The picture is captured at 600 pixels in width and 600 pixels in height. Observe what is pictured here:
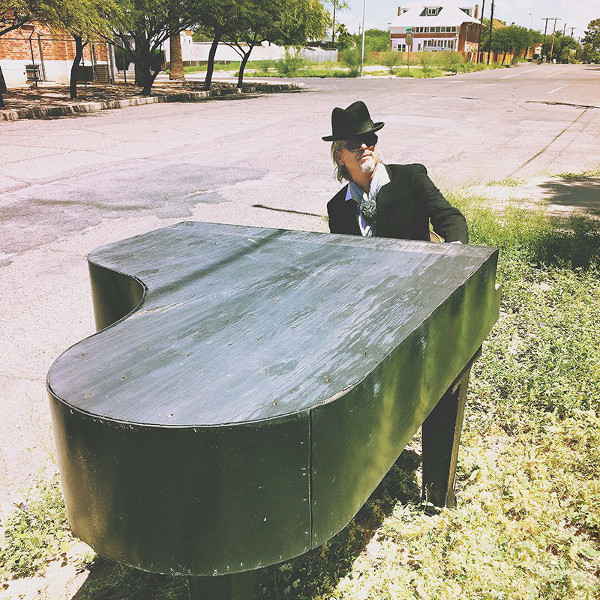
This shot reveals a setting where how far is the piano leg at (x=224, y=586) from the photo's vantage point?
147cm

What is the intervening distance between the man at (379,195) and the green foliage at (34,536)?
1.89 metres

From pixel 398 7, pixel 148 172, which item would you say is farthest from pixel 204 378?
pixel 398 7

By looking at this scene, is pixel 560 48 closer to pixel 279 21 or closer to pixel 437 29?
pixel 437 29

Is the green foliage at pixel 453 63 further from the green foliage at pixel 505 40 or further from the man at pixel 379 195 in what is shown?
the man at pixel 379 195

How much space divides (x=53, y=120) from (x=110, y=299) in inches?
613

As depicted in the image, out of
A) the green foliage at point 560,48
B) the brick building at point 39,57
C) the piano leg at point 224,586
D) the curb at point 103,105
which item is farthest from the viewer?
the green foliage at point 560,48

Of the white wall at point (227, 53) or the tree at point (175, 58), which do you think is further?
the white wall at point (227, 53)

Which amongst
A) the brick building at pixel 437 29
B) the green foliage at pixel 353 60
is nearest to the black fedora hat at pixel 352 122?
the green foliage at pixel 353 60

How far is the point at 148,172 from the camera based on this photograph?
389 inches

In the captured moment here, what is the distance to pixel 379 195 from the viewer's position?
3307 millimetres

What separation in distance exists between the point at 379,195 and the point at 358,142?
0.91 ft

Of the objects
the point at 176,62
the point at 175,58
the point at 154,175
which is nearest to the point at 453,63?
the point at 176,62

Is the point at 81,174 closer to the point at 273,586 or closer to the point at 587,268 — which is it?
the point at 587,268

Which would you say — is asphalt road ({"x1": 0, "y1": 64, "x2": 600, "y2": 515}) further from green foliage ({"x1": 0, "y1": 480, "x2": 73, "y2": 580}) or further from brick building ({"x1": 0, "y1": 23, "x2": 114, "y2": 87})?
brick building ({"x1": 0, "y1": 23, "x2": 114, "y2": 87})
